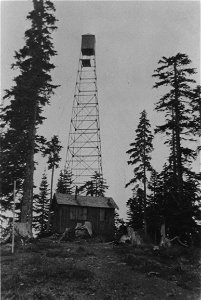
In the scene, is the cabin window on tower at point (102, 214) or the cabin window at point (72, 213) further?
the cabin window on tower at point (102, 214)

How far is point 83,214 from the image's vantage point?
2933cm

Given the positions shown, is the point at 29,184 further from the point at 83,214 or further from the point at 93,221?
the point at 93,221

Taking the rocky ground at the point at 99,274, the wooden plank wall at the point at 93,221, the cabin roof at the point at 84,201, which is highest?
the cabin roof at the point at 84,201

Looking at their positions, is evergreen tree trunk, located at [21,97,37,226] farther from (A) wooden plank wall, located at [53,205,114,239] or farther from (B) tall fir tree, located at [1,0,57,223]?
(A) wooden plank wall, located at [53,205,114,239]

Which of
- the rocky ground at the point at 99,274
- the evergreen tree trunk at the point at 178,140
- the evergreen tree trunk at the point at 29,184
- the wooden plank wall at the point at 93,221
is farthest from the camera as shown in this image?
the wooden plank wall at the point at 93,221

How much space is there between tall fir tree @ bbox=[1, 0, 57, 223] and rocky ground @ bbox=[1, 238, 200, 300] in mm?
6055

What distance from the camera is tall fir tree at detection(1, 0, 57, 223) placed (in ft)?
69.6

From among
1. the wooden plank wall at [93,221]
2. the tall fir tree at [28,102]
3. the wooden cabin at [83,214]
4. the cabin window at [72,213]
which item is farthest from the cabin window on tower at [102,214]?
the tall fir tree at [28,102]

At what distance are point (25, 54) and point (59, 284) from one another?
16367mm

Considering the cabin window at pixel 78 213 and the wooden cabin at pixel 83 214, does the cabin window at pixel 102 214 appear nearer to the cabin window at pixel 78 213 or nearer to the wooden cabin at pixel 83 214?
the wooden cabin at pixel 83 214

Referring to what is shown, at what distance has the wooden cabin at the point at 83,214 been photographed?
28.8 m

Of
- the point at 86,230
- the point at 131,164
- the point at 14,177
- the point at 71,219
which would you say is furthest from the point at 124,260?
the point at 131,164

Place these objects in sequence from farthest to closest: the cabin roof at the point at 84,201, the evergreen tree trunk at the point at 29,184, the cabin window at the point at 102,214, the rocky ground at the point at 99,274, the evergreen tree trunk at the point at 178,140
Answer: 1. the cabin window at the point at 102,214
2. the cabin roof at the point at 84,201
3. the evergreen tree trunk at the point at 178,140
4. the evergreen tree trunk at the point at 29,184
5. the rocky ground at the point at 99,274

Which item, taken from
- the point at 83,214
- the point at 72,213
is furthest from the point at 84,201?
the point at 72,213
